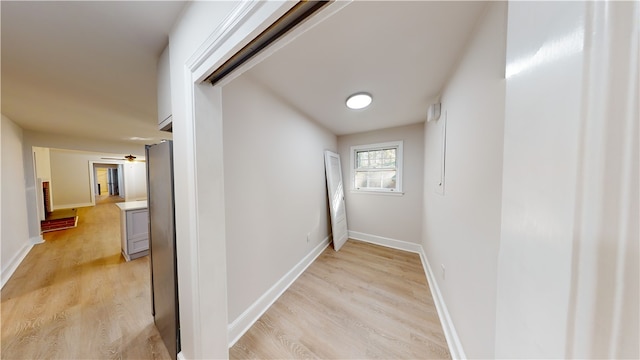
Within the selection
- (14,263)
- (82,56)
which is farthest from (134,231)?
(82,56)

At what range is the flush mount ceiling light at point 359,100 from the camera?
194 cm

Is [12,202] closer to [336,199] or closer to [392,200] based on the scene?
[336,199]

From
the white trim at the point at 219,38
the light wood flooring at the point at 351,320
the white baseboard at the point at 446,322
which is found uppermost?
the white trim at the point at 219,38

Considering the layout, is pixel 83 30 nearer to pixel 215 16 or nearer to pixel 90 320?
pixel 215 16

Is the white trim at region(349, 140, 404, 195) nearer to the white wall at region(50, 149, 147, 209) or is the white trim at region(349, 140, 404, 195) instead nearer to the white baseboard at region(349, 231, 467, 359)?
the white baseboard at region(349, 231, 467, 359)

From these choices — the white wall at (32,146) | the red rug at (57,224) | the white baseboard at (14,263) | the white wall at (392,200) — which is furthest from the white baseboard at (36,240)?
the white wall at (392,200)

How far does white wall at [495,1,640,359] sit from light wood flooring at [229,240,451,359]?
60.0 inches

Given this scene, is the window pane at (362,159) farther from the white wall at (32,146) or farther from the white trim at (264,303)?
the white wall at (32,146)

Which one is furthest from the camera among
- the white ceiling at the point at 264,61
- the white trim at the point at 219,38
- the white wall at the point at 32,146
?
the white wall at the point at 32,146

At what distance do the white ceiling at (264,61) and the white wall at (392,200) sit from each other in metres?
0.65

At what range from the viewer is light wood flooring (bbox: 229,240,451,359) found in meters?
1.38

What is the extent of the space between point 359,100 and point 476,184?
1374mm

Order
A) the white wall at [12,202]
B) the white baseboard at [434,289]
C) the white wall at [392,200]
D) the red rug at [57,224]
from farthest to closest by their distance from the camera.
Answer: the red rug at [57,224], the white wall at [392,200], the white wall at [12,202], the white baseboard at [434,289]

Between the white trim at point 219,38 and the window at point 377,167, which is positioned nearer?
the white trim at point 219,38
